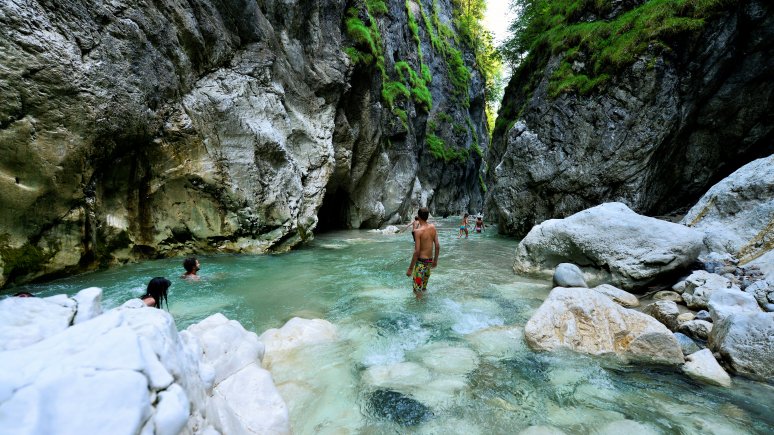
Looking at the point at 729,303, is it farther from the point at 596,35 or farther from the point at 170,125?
the point at 596,35

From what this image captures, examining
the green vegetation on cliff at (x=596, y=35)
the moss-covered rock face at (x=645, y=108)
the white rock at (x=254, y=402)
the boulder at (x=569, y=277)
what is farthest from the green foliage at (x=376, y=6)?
the white rock at (x=254, y=402)

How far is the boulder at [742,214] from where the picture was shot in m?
7.38

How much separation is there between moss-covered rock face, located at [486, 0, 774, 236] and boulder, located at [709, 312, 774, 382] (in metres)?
11.2

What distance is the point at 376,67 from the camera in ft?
61.2

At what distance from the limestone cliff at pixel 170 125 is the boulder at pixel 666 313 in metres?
10.2

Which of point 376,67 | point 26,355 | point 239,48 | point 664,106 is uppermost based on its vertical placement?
point 376,67

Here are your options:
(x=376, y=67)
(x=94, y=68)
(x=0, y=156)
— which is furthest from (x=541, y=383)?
(x=376, y=67)

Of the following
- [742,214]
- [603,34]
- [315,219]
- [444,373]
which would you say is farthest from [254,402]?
[603,34]

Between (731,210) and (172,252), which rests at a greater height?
(731,210)

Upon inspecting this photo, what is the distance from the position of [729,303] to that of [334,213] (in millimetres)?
19952

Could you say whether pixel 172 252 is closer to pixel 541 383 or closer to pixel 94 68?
pixel 94 68

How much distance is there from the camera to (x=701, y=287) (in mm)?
5742

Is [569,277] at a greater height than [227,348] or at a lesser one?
lesser

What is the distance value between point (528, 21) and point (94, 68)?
2286 centimetres
